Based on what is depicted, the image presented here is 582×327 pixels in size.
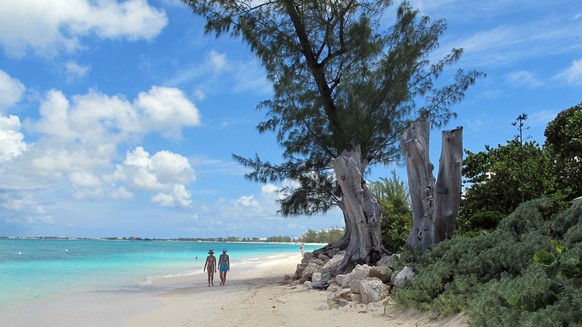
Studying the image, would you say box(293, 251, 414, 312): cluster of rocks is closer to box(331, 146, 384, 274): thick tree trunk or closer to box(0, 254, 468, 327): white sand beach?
box(0, 254, 468, 327): white sand beach

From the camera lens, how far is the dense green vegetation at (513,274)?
4.79m

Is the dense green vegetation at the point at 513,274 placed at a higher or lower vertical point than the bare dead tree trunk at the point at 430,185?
lower

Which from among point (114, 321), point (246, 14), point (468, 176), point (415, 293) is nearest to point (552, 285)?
point (415, 293)

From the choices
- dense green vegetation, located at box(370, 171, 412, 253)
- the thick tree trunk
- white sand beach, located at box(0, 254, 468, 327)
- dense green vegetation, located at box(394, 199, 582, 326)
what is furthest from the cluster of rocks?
dense green vegetation, located at box(370, 171, 412, 253)

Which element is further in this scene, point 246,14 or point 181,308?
point 246,14

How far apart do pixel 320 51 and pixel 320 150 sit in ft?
11.1

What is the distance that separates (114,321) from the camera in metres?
10.6

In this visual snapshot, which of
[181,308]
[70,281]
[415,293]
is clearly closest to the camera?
[415,293]

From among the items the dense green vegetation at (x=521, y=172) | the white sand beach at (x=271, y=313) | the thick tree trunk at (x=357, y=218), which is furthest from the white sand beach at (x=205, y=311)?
the dense green vegetation at (x=521, y=172)

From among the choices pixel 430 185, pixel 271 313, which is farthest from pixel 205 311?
pixel 430 185

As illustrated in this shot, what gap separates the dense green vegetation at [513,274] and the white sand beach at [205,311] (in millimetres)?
449

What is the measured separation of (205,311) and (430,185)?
225 inches

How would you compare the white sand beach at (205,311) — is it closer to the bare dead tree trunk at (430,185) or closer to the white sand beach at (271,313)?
the white sand beach at (271,313)

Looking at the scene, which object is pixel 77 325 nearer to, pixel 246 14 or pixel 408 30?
pixel 246 14
